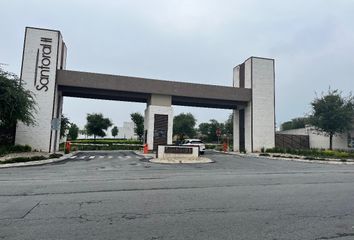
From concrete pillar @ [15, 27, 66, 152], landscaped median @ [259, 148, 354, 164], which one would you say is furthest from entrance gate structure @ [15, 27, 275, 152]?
landscaped median @ [259, 148, 354, 164]

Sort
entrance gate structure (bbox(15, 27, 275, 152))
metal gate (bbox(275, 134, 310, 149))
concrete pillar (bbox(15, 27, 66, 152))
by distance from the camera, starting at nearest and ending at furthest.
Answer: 1. concrete pillar (bbox(15, 27, 66, 152))
2. entrance gate structure (bbox(15, 27, 275, 152))
3. metal gate (bbox(275, 134, 310, 149))

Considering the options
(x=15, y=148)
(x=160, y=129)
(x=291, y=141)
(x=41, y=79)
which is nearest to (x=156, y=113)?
(x=160, y=129)

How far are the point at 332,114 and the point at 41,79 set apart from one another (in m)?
36.7

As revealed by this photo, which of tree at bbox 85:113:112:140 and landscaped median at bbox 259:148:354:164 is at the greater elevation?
tree at bbox 85:113:112:140

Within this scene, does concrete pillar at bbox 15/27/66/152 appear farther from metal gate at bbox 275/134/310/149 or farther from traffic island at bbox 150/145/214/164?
metal gate at bbox 275/134/310/149

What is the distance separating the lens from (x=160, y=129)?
34.3 metres

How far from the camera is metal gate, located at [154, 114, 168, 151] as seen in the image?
3419cm

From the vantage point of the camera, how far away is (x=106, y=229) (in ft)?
17.0

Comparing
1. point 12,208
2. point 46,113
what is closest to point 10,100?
point 46,113

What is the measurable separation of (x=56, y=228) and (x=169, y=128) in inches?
1160

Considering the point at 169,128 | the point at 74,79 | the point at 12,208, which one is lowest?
the point at 12,208

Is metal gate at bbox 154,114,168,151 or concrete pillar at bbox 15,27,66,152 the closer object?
concrete pillar at bbox 15,27,66,152

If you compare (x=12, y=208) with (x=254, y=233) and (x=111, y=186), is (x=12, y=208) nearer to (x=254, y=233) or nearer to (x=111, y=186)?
(x=111, y=186)

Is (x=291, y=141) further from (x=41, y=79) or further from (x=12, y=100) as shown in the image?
(x=12, y=100)
